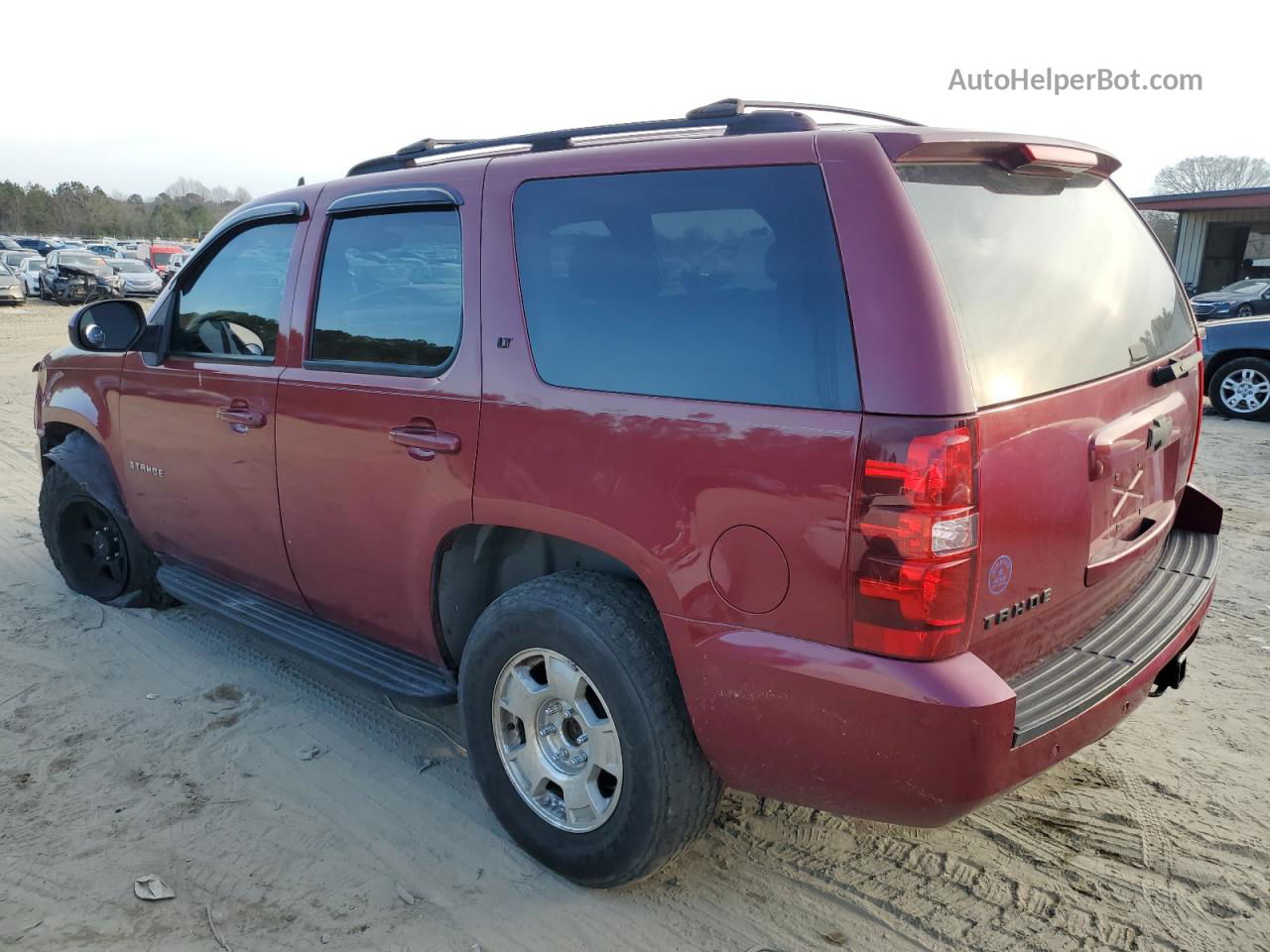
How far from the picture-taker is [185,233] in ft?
241

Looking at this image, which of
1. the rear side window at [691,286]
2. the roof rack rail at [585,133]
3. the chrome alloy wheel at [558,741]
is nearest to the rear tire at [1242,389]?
the roof rack rail at [585,133]

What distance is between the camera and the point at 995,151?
234 cm

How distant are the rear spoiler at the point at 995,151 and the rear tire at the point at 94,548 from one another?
395 cm

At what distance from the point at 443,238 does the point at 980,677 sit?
2051 mm

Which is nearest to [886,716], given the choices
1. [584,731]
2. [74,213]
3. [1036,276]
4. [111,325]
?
[584,731]

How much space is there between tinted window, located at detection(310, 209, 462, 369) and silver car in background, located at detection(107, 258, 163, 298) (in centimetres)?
2678

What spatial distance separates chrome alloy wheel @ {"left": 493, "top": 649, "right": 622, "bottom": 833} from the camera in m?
2.58

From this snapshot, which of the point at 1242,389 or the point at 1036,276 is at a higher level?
the point at 1036,276

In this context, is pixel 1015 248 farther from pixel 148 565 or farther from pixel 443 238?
pixel 148 565

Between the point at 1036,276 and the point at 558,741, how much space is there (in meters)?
1.82

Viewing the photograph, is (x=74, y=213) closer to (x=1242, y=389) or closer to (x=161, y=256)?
(x=161, y=256)

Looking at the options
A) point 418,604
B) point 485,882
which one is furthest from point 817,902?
point 418,604

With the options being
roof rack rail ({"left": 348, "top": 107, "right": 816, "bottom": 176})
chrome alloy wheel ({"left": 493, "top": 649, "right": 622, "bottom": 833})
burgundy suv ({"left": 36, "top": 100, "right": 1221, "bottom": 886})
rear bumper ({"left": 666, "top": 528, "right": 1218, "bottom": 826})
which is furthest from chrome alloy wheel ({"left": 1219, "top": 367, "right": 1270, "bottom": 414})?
chrome alloy wheel ({"left": 493, "top": 649, "right": 622, "bottom": 833})

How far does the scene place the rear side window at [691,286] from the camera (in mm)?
2145
